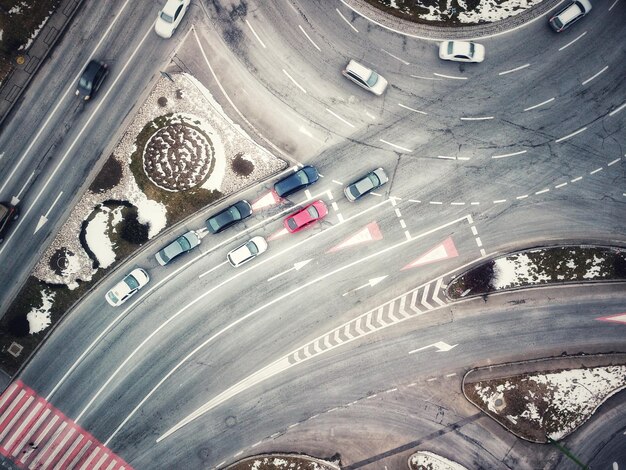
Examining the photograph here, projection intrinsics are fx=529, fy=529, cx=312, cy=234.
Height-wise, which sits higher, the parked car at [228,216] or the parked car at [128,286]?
the parked car at [228,216]

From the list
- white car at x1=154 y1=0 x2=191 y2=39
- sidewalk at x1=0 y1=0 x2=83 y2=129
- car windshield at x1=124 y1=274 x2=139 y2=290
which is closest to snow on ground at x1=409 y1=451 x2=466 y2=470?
car windshield at x1=124 y1=274 x2=139 y2=290

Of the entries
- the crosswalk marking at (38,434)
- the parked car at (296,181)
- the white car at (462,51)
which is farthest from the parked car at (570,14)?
the crosswalk marking at (38,434)

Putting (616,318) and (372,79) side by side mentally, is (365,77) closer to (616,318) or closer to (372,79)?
(372,79)

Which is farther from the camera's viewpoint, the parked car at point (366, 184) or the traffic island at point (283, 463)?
the traffic island at point (283, 463)

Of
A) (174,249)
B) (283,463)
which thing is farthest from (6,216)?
(283,463)

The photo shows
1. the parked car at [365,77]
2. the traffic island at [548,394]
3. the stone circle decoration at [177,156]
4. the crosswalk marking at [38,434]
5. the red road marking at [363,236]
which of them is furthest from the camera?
the crosswalk marking at [38,434]

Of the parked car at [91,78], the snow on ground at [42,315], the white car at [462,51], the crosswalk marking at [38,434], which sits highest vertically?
the white car at [462,51]

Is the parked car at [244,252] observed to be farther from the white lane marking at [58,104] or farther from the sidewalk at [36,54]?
the sidewalk at [36,54]

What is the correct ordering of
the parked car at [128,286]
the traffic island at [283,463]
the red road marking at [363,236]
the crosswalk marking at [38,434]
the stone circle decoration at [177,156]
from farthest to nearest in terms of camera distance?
1. the crosswalk marking at [38,434]
2. the red road marking at [363,236]
3. the stone circle decoration at [177,156]
4. the traffic island at [283,463]
5. the parked car at [128,286]

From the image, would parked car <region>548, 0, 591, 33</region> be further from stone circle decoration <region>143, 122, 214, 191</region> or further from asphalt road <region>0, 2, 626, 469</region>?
stone circle decoration <region>143, 122, 214, 191</region>
